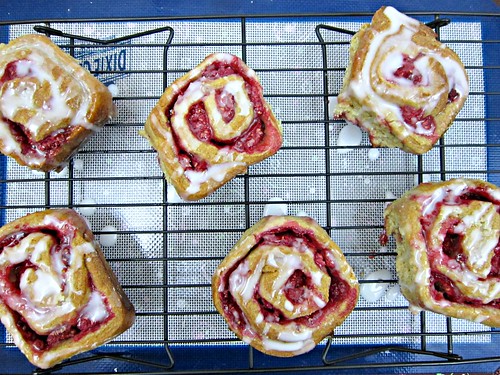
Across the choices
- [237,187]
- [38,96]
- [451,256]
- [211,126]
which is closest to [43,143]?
[38,96]

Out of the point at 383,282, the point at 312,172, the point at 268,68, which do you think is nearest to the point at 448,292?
the point at 383,282

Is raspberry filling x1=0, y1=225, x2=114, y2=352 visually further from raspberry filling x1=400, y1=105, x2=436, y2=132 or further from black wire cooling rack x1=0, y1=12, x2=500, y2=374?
raspberry filling x1=400, y1=105, x2=436, y2=132

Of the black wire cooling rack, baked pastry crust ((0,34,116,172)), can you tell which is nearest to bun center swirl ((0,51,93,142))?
baked pastry crust ((0,34,116,172))

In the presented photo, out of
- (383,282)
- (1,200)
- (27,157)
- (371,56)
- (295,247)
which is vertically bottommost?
(383,282)

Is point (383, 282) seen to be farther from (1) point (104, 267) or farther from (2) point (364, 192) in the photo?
(1) point (104, 267)

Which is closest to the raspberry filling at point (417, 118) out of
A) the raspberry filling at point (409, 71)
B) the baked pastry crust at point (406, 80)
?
the baked pastry crust at point (406, 80)
